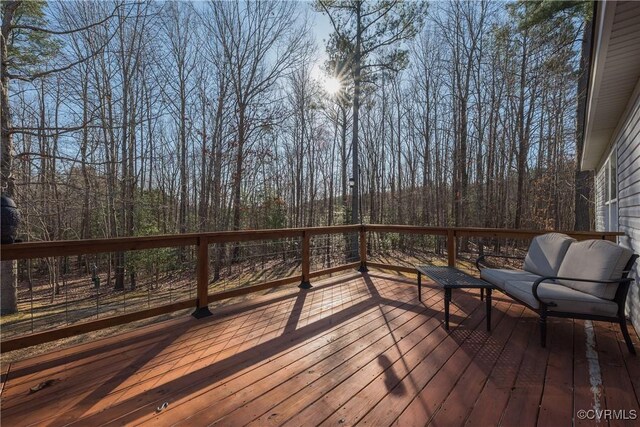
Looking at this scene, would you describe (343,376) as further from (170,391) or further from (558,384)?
(558,384)

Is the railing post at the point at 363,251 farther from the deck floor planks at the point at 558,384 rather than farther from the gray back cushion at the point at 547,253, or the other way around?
the deck floor planks at the point at 558,384

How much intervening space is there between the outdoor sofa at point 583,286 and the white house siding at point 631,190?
0.57 meters

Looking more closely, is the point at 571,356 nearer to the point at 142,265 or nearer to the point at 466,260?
the point at 466,260

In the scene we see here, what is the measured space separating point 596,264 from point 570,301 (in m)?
0.47

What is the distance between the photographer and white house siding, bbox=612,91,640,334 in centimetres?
266

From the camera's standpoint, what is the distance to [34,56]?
5332 mm

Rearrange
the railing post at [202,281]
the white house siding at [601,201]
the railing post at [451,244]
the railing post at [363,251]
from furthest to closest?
the white house siding at [601,201] < the railing post at [363,251] < the railing post at [451,244] < the railing post at [202,281]

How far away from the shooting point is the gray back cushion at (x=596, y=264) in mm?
2252

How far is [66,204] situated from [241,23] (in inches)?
297

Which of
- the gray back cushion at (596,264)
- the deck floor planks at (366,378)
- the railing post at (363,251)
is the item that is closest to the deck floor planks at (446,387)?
the deck floor planks at (366,378)

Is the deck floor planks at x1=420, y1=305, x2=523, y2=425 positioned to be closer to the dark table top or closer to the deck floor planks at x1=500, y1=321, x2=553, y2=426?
the deck floor planks at x1=500, y1=321, x2=553, y2=426
